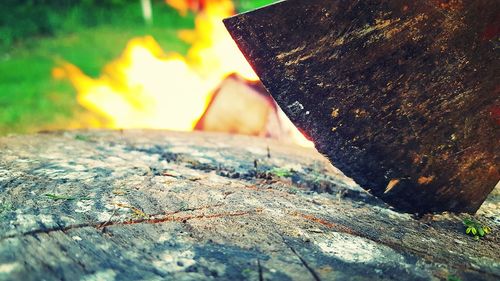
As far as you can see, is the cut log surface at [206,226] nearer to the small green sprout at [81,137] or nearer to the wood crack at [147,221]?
the wood crack at [147,221]

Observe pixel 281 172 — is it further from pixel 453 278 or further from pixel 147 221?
pixel 453 278

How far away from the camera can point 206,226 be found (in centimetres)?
158

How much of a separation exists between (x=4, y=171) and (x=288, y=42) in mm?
1508

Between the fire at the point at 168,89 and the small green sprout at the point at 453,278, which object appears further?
the fire at the point at 168,89

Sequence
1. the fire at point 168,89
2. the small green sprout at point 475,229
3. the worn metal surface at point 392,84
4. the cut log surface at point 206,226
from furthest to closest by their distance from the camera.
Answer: the fire at point 168,89
the small green sprout at point 475,229
the worn metal surface at point 392,84
the cut log surface at point 206,226

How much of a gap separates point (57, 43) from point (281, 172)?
8.24 m

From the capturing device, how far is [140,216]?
5.23 feet

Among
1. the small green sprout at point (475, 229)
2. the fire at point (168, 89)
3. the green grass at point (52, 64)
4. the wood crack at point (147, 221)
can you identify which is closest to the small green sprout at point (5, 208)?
the wood crack at point (147, 221)

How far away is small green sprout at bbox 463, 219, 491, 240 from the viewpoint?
1.74 m

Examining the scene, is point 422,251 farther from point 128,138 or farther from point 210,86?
point 210,86

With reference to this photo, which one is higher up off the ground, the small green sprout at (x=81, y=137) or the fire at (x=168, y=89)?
the fire at (x=168, y=89)

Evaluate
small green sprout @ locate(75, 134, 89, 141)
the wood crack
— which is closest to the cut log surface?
the wood crack

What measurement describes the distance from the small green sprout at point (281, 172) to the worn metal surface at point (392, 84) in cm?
55

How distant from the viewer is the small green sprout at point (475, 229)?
1739 mm
